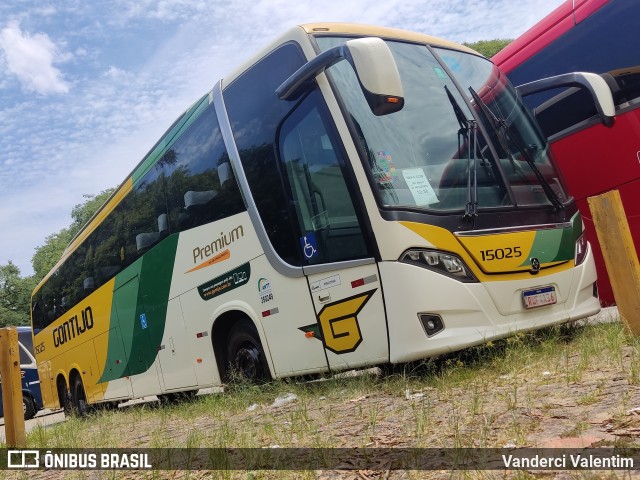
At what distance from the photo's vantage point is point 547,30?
8.16m

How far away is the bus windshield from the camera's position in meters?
5.35

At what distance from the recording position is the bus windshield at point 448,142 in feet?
17.6

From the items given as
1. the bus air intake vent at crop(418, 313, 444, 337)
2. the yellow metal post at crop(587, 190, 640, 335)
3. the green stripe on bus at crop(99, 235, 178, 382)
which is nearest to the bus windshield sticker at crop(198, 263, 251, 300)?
the green stripe on bus at crop(99, 235, 178, 382)

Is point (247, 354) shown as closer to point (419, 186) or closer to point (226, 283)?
point (226, 283)

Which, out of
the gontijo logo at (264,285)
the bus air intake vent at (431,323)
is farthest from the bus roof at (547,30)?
the gontijo logo at (264,285)

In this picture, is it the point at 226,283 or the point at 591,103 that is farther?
the point at 591,103

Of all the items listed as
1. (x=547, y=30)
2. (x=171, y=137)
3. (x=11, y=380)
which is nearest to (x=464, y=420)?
(x=11, y=380)

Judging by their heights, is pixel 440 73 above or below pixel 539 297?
above

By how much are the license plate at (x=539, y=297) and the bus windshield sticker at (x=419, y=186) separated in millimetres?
1170

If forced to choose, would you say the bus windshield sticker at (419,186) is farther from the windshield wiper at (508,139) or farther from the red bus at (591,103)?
the red bus at (591,103)

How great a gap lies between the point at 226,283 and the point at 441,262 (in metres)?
2.64

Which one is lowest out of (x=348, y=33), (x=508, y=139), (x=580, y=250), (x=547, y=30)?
(x=580, y=250)

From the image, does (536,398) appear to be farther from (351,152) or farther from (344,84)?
(344,84)

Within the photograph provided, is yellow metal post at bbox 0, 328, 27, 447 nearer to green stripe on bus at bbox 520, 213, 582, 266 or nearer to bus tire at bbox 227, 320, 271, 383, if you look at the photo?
bus tire at bbox 227, 320, 271, 383
